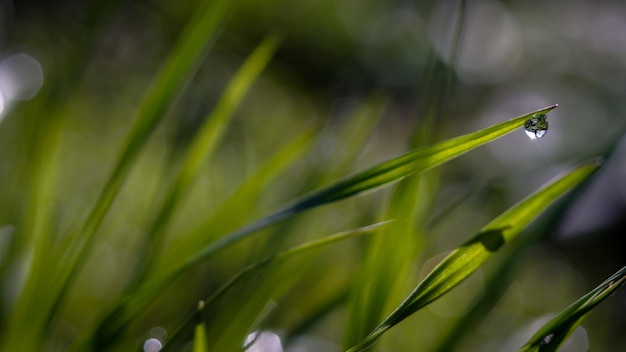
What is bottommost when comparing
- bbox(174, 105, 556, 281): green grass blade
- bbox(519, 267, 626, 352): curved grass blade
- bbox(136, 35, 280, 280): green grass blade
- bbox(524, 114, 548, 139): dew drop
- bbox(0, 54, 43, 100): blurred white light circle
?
bbox(519, 267, 626, 352): curved grass blade

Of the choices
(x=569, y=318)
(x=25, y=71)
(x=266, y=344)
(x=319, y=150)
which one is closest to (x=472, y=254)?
(x=569, y=318)

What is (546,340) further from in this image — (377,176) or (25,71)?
(25,71)

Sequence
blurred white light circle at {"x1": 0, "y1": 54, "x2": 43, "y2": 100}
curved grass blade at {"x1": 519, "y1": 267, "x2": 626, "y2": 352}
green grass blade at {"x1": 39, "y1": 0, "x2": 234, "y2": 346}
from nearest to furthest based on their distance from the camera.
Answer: curved grass blade at {"x1": 519, "y1": 267, "x2": 626, "y2": 352} → green grass blade at {"x1": 39, "y1": 0, "x2": 234, "y2": 346} → blurred white light circle at {"x1": 0, "y1": 54, "x2": 43, "y2": 100}

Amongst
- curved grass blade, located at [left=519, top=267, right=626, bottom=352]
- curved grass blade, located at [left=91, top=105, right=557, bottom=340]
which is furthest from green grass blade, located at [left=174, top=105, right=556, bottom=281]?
curved grass blade, located at [left=519, top=267, right=626, bottom=352]

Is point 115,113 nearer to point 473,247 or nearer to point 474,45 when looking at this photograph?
point 474,45

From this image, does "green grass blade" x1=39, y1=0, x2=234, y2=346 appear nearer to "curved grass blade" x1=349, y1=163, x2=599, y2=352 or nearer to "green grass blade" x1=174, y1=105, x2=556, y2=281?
"green grass blade" x1=174, y1=105, x2=556, y2=281

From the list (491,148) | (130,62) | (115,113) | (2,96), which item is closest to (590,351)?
(491,148)
